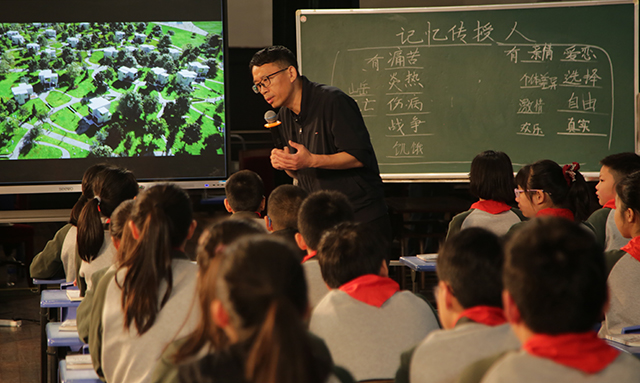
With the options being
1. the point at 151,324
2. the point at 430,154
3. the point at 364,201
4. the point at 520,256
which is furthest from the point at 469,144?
the point at 520,256

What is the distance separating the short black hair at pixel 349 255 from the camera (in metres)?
1.81

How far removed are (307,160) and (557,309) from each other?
1.99m

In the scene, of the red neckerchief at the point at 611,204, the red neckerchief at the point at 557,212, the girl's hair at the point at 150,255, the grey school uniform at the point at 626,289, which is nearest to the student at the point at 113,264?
the girl's hair at the point at 150,255

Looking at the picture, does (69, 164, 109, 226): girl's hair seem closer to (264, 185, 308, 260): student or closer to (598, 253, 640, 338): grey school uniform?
(264, 185, 308, 260): student

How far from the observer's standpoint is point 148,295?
172 cm

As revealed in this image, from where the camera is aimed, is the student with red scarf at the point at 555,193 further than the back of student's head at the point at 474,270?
Yes

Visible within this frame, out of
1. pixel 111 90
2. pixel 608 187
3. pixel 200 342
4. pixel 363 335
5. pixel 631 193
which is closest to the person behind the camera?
pixel 200 342

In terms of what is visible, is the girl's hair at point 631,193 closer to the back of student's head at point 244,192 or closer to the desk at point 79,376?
the back of student's head at point 244,192

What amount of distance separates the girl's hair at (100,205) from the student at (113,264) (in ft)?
1.97

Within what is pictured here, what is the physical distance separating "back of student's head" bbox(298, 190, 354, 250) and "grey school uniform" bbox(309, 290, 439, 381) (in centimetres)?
67

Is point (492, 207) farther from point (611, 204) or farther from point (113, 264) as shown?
point (113, 264)

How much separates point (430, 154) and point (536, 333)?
4.24 m

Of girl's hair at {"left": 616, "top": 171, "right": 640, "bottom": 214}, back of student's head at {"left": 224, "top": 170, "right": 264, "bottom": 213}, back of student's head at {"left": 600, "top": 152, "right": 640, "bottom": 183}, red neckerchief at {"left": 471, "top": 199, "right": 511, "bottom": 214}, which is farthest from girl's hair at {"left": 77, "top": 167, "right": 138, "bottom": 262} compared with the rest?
back of student's head at {"left": 600, "top": 152, "right": 640, "bottom": 183}

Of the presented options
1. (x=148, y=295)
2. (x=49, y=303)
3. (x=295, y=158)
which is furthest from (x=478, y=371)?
(x=49, y=303)
